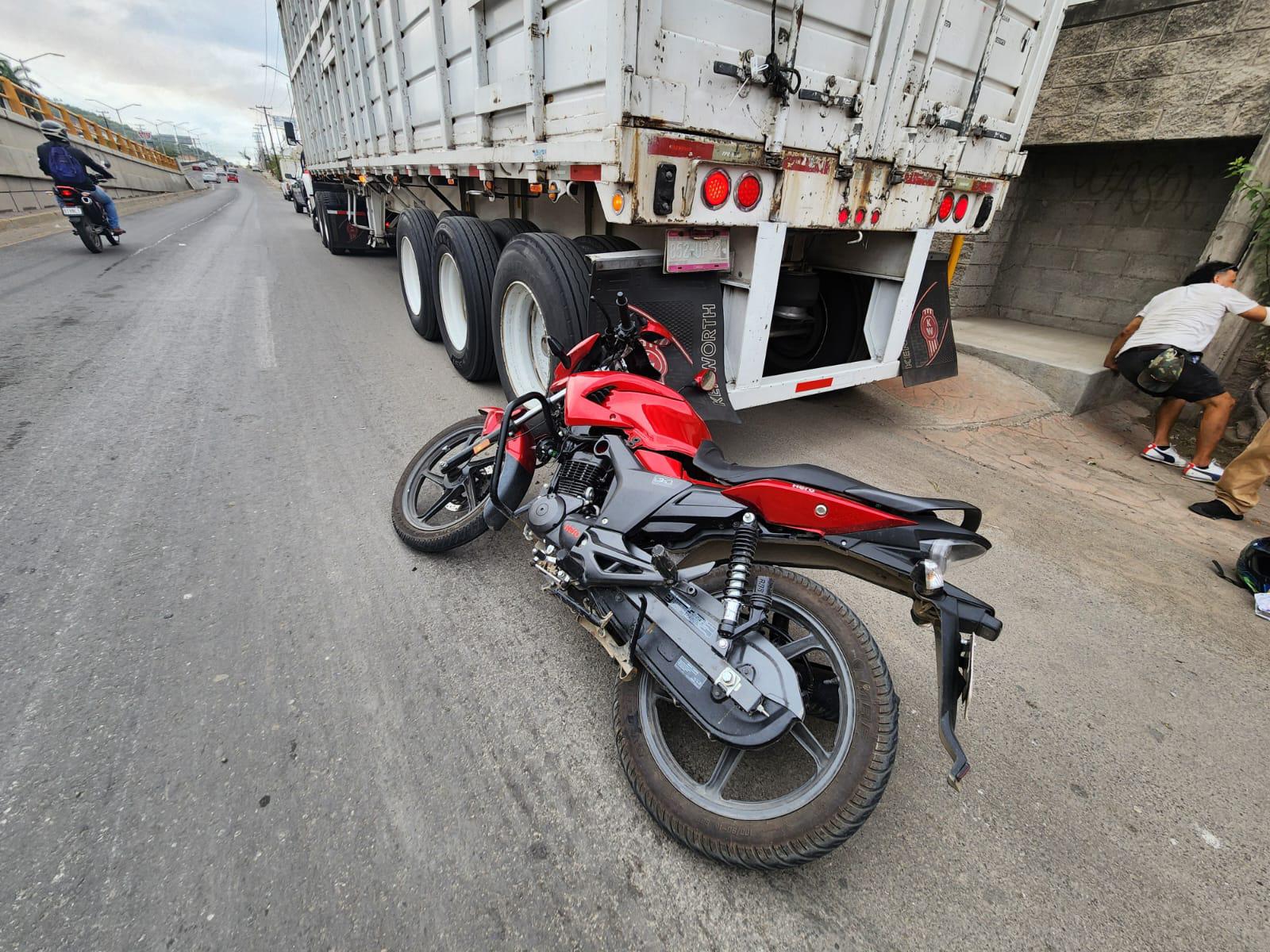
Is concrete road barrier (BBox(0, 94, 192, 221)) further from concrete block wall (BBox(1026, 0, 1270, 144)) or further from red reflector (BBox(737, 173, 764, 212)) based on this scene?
concrete block wall (BBox(1026, 0, 1270, 144))

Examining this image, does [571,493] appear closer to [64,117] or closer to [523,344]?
[523,344]

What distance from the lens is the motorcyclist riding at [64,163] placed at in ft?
28.4

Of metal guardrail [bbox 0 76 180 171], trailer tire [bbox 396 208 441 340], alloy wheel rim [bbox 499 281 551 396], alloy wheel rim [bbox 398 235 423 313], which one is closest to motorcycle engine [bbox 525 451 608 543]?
alloy wheel rim [bbox 499 281 551 396]

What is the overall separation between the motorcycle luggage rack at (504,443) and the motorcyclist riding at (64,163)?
11.2 m

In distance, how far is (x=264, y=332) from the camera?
5.41 metres

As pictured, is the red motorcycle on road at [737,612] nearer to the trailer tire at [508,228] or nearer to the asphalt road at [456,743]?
the asphalt road at [456,743]

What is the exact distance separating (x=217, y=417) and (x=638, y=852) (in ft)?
12.1

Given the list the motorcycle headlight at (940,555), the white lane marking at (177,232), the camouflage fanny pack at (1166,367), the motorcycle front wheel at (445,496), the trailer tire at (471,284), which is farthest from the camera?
the white lane marking at (177,232)

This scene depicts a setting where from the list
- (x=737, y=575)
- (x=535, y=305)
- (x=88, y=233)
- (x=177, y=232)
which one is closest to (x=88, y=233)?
(x=88, y=233)

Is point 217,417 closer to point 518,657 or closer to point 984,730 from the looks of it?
point 518,657

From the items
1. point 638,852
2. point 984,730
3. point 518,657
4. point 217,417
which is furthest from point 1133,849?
point 217,417

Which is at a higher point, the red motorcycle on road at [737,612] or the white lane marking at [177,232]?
the red motorcycle on road at [737,612]

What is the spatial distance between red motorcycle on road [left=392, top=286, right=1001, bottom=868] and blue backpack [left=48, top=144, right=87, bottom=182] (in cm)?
1165

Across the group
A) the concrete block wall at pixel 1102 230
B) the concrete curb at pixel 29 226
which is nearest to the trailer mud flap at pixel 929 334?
the concrete block wall at pixel 1102 230
